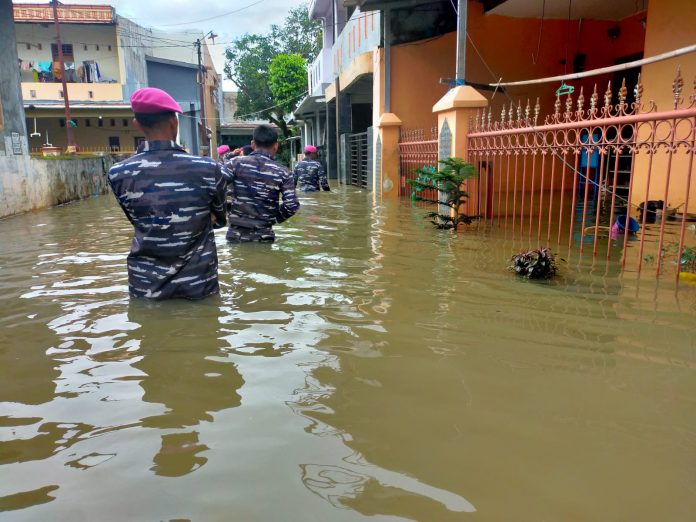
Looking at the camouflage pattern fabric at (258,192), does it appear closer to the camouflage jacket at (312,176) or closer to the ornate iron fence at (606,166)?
the ornate iron fence at (606,166)

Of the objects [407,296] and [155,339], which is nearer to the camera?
[155,339]

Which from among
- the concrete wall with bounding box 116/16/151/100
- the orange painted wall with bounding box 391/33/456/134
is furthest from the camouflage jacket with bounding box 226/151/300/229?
the concrete wall with bounding box 116/16/151/100

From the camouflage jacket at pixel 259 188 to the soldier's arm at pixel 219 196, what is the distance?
73.4 inches

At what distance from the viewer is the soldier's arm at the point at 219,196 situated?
3.58 m

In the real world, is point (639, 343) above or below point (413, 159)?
below

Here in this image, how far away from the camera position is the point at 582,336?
3.39 metres

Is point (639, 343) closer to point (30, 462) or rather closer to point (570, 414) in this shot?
point (570, 414)

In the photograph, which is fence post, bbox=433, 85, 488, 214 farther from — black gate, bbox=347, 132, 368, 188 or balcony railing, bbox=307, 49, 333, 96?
balcony railing, bbox=307, 49, 333, 96

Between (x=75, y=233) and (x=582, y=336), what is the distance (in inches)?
297

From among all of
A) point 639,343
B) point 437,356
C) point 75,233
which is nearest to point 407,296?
point 437,356

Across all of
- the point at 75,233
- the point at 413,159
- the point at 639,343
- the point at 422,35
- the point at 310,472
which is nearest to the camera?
the point at 310,472

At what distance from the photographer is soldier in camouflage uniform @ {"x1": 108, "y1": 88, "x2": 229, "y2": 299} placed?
11.2ft

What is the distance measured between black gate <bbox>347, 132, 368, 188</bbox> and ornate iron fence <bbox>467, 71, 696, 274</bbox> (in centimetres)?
798

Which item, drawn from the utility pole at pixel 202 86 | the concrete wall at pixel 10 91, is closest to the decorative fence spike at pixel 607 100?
the concrete wall at pixel 10 91
